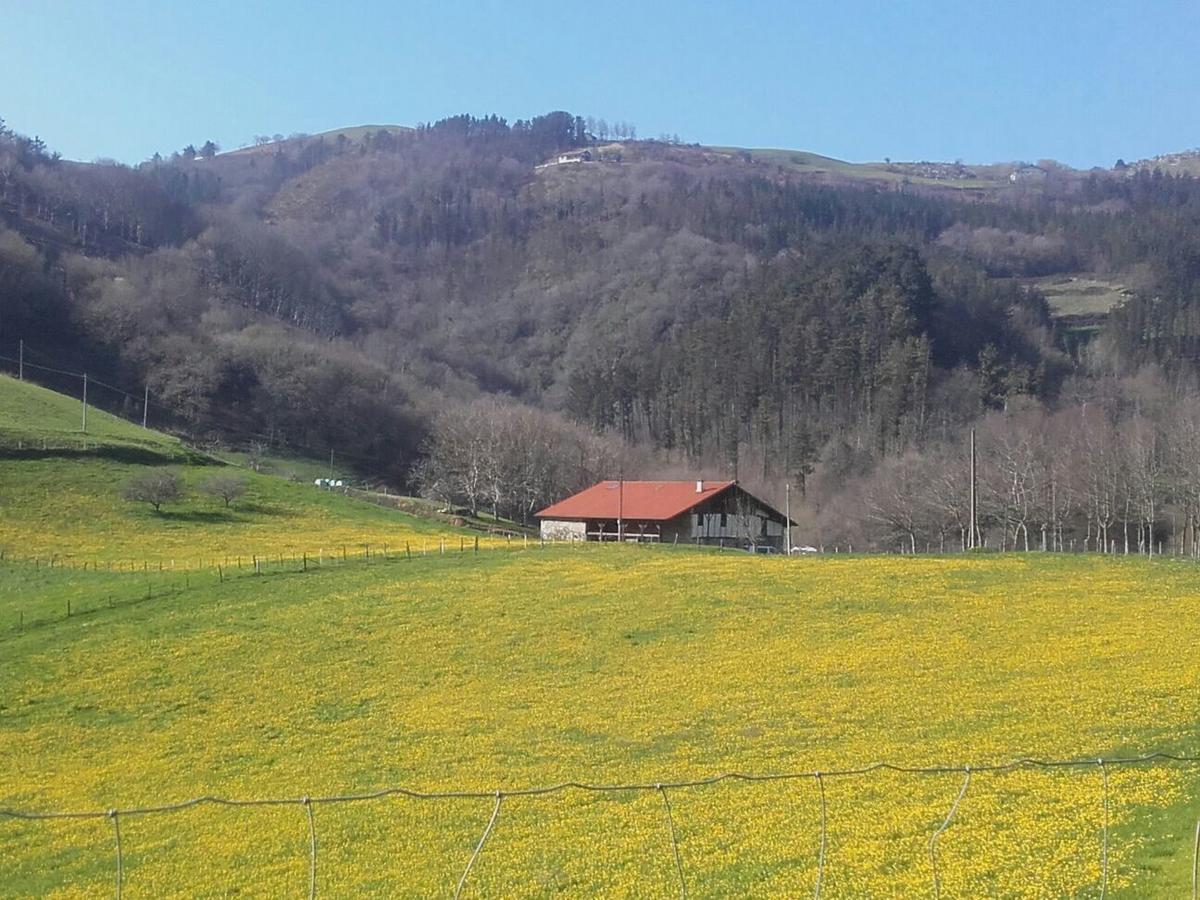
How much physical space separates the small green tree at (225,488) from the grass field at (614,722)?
97.9 ft

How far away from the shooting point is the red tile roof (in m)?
89.8

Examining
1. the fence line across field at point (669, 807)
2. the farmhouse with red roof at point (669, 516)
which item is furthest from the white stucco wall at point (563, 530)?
the fence line across field at point (669, 807)

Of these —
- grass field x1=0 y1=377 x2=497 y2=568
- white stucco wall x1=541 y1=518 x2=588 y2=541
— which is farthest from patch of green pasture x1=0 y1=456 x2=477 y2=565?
white stucco wall x1=541 y1=518 x2=588 y2=541

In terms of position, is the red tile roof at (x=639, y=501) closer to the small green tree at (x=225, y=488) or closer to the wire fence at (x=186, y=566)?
the wire fence at (x=186, y=566)

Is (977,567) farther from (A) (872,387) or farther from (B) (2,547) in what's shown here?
(A) (872,387)

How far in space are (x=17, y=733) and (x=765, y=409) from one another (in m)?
156

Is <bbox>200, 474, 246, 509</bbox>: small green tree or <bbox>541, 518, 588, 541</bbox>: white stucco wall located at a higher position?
<bbox>200, 474, 246, 509</bbox>: small green tree

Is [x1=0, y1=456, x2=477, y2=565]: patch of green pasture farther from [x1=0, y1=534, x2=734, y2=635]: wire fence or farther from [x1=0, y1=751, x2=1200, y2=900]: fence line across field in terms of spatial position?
[x1=0, y1=751, x2=1200, y2=900]: fence line across field

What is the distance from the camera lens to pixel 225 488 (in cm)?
8581

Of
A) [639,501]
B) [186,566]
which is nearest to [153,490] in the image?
[186,566]

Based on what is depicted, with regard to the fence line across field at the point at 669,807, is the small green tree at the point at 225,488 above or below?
above

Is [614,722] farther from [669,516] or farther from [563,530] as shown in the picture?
[563,530]

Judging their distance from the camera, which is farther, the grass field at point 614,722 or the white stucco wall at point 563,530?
the white stucco wall at point 563,530

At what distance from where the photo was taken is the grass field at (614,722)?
17.0 meters
